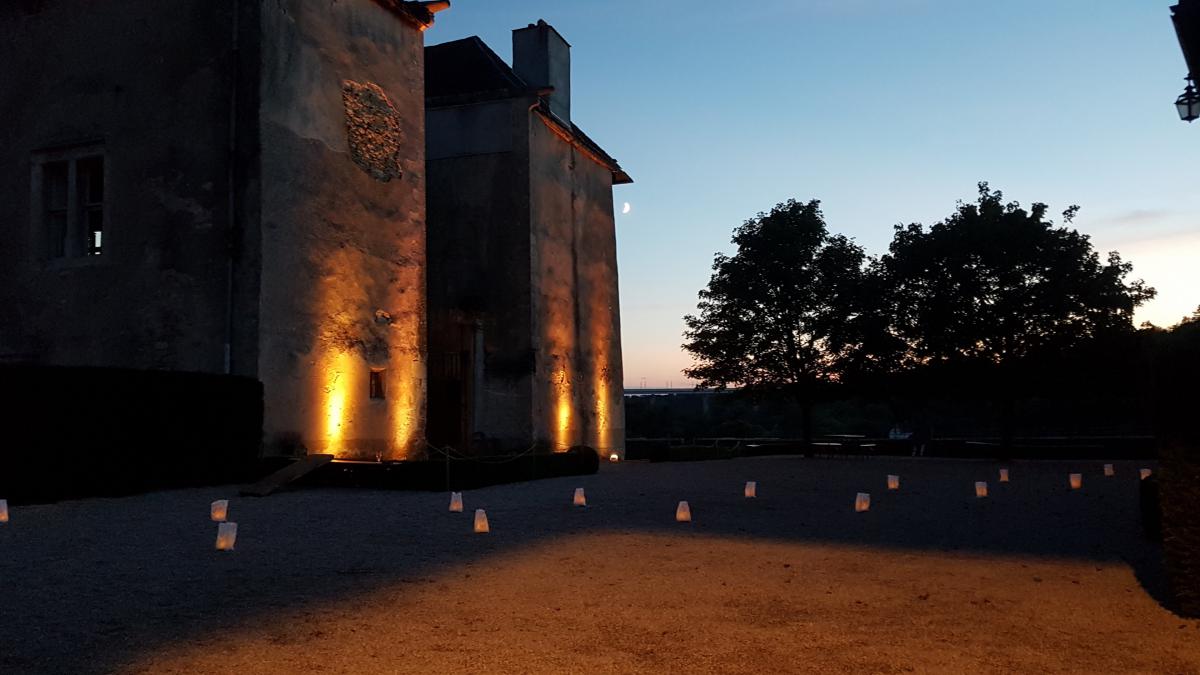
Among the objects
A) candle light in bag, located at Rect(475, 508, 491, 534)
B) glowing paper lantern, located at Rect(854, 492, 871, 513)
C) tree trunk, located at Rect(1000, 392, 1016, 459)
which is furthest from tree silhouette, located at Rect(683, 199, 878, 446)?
candle light in bag, located at Rect(475, 508, 491, 534)

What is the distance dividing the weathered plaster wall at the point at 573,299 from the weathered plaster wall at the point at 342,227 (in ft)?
16.3

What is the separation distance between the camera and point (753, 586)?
623 cm

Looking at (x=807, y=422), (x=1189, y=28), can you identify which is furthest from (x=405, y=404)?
(x=1189, y=28)

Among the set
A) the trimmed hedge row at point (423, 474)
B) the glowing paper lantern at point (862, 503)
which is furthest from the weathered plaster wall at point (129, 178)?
the glowing paper lantern at point (862, 503)

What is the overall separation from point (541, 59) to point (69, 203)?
15.0 m

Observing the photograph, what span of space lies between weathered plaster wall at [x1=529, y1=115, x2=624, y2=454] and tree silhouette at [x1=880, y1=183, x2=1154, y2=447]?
402 inches

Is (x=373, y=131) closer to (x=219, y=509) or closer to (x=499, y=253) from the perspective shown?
(x=499, y=253)

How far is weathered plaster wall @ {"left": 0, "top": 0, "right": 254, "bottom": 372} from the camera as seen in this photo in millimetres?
16641

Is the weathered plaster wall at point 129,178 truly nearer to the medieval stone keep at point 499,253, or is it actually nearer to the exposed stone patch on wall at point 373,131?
the exposed stone patch on wall at point 373,131

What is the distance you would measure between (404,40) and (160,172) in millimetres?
7196

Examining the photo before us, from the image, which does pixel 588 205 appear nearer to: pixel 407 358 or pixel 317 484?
pixel 407 358

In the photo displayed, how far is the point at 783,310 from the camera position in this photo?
97.1ft

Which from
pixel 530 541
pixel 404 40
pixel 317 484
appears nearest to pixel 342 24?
pixel 404 40

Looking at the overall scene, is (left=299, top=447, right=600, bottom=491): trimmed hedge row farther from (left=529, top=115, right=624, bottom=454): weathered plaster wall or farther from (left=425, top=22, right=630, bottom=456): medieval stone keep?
(left=529, top=115, right=624, bottom=454): weathered plaster wall
